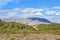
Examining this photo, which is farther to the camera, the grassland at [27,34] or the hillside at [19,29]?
the hillside at [19,29]

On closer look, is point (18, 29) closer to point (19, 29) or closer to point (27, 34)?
point (19, 29)

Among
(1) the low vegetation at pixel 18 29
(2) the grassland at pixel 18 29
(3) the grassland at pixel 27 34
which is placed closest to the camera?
(3) the grassland at pixel 27 34

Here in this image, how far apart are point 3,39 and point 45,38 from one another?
5656mm

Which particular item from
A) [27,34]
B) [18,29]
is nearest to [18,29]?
[18,29]

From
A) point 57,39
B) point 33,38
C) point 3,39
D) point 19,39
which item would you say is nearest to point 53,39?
point 57,39

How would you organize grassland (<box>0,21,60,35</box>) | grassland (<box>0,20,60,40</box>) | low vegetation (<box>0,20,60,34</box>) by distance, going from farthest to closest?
grassland (<box>0,21,60,35</box>), low vegetation (<box>0,20,60,34</box>), grassland (<box>0,20,60,40</box>)

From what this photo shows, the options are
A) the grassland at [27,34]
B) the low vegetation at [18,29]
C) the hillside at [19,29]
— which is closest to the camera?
the grassland at [27,34]

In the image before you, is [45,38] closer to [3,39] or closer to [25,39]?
[25,39]

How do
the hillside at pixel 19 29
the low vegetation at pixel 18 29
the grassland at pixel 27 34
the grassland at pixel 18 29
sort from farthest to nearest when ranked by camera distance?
the hillside at pixel 19 29 → the grassland at pixel 18 29 → the low vegetation at pixel 18 29 → the grassland at pixel 27 34

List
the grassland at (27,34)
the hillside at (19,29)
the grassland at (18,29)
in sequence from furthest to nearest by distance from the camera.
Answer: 1. the hillside at (19,29)
2. the grassland at (18,29)
3. the grassland at (27,34)

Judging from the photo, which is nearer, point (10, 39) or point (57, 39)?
point (10, 39)

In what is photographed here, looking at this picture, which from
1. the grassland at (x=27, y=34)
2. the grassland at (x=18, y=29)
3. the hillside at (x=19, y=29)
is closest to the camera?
the grassland at (x=27, y=34)

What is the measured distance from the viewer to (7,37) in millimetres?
27391

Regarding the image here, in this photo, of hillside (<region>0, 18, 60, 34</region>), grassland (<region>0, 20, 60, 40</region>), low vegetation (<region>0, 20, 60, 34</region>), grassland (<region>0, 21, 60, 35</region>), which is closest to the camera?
grassland (<region>0, 20, 60, 40</region>)
